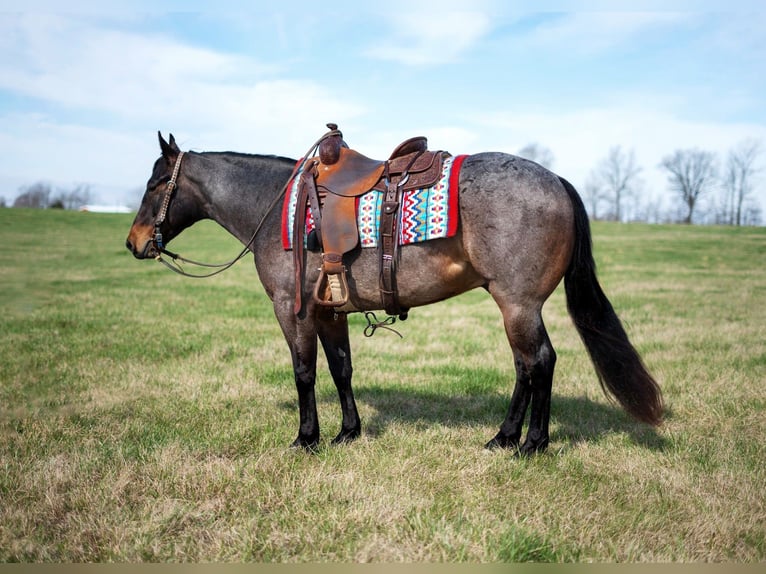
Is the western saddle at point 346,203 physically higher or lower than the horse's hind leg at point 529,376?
higher

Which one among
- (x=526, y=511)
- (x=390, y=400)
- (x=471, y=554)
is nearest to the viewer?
(x=471, y=554)

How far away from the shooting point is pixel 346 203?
4477 millimetres

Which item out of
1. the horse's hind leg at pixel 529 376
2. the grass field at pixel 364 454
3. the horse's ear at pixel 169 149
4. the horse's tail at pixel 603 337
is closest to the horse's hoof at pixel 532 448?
the horse's hind leg at pixel 529 376

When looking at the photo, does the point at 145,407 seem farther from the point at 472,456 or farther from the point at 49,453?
the point at 472,456

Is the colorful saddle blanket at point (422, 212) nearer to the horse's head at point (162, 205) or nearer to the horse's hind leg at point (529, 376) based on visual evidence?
the horse's hind leg at point (529, 376)

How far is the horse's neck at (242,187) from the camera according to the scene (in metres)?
5.02

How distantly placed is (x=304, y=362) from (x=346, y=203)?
138cm

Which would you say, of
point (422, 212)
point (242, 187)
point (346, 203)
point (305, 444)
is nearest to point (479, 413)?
point (305, 444)

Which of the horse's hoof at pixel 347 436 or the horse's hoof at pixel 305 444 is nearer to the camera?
the horse's hoof at pixel 305 444

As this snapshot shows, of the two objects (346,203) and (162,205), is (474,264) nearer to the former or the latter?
(346,203)

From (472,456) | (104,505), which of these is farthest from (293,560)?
(472,456)

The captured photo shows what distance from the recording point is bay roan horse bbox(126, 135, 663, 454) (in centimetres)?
422

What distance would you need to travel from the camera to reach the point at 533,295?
425cm

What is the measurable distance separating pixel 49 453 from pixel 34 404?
5.16ft
